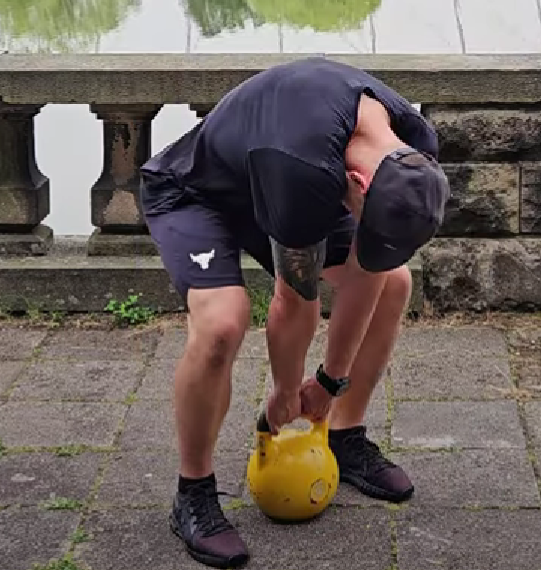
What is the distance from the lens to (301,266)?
3102 mm

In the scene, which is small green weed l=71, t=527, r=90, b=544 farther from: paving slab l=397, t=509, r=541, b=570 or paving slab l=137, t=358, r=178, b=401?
paving slab l=137, t=358, r=178, b=401

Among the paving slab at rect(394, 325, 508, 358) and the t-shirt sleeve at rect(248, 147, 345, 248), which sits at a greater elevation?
the t-shirt sleeve at rect(248, 147, 345, 248)

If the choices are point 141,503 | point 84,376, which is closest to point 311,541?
point 141,503

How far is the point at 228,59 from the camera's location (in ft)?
17.4

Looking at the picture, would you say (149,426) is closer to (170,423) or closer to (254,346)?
(170,423)

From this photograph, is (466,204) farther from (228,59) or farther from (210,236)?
(210,236)

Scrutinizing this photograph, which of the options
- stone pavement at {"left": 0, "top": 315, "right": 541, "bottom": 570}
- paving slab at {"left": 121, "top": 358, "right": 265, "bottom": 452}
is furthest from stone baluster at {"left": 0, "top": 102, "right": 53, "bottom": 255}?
paving slab at {"left": 121, "top": 358, "right": 265, "bottom": 452}

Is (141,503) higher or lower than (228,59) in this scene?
lower

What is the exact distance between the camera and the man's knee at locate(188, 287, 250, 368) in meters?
3.23

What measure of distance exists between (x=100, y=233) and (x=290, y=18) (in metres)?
1.88

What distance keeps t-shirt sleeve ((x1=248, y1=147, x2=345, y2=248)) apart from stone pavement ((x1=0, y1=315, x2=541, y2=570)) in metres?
0.91

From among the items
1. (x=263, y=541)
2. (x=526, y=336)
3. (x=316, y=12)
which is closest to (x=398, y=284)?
(x=263, y=541)

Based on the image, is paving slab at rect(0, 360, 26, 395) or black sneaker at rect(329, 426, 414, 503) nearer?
black sneaker at rect(329, 426, 414, 503)

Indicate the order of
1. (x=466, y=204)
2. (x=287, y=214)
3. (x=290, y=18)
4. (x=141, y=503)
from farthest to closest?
(x=290, y=18), (x=466, y=204), (x=141, y=503), (x=287, y=214)
